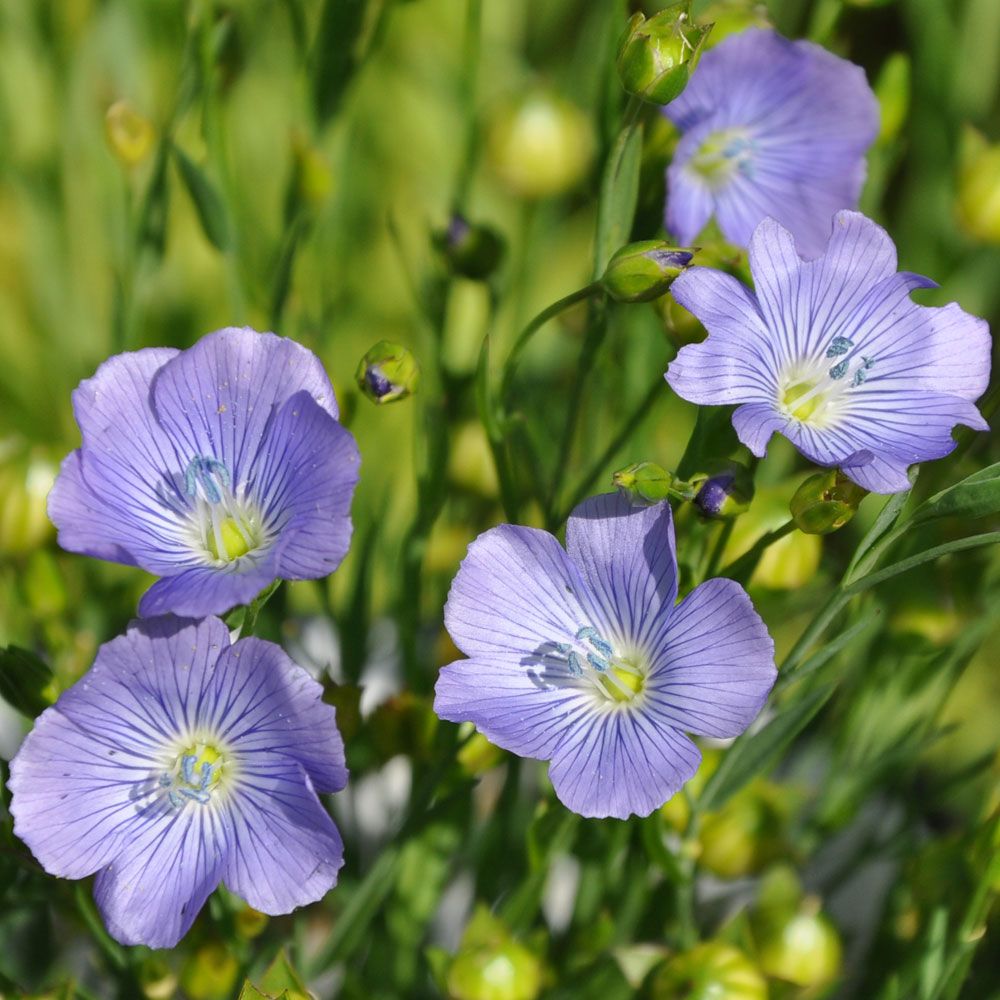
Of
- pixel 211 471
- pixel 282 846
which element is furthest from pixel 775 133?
pixel 282 846

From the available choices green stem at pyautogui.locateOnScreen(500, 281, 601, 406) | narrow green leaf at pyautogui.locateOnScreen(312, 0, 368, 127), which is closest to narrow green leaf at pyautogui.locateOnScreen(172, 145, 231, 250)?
narrow green leaf at pyautogui.locateOnScreen(312, 0, 368, 127)

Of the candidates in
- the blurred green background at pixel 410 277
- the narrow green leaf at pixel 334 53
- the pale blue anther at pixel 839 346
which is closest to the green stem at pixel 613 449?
the blurred green background at pixel 410 277

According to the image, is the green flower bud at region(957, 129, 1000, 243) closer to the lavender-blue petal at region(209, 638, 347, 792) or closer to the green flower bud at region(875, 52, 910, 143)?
the green flower bud at region(875, 52, 910, 143)

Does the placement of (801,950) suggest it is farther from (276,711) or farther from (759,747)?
(276,711)

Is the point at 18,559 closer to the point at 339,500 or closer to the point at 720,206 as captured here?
the point at 339,500

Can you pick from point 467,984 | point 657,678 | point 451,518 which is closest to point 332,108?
point 451,518

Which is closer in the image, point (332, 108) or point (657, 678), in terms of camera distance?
point (657, 678)
